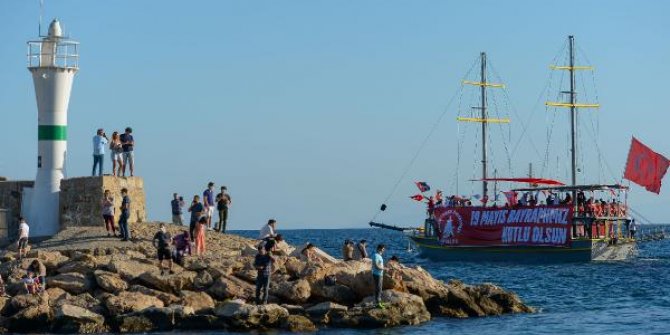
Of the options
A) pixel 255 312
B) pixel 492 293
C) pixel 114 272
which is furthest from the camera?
pixel 492 293

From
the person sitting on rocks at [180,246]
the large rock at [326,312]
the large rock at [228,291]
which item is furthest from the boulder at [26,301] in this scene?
the large rock at [326,312]

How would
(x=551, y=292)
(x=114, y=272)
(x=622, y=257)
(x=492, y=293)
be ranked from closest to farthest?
1. (x=114, y=272)
2. (x=492, y=293)
3. (x=551, y=292)
4. (x=622, y=257)

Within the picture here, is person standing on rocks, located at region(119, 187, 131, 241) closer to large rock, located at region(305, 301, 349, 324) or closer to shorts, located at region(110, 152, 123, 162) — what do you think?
shorts, located at region(110, 152, 123, 162)

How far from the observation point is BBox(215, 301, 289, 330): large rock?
87.0 feet

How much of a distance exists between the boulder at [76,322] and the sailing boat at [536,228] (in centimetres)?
3144

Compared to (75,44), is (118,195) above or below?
below

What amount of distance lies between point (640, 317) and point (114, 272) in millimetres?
14106

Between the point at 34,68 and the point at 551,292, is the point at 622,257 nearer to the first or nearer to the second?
the point at 551,292

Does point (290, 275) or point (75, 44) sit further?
point (75, 44)

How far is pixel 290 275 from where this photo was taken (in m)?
29.4

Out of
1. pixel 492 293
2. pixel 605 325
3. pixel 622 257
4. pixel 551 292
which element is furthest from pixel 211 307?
pixel 622 257

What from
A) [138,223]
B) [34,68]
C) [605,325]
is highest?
[34,68]

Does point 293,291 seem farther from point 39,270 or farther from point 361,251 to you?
point 39,270

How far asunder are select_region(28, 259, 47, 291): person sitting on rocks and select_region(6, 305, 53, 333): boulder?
1.35m
